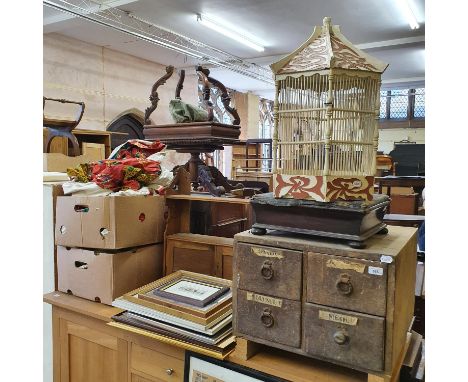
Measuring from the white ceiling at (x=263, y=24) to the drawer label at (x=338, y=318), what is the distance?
4873 mm

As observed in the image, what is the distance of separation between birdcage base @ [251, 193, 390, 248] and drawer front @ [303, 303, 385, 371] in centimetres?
20

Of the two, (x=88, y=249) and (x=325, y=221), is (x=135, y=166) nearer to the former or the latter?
(x=88, y=249)

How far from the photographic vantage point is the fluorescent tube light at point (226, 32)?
19.3 ft

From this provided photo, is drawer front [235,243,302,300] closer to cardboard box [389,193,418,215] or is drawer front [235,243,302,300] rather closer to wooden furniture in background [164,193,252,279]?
wooden furniture in background [164,193,252,279]

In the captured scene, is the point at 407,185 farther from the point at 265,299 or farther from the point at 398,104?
the point at 398,104

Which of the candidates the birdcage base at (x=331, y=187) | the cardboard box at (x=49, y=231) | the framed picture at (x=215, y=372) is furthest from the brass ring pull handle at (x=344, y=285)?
the cardboard box at (x=49, y=231)

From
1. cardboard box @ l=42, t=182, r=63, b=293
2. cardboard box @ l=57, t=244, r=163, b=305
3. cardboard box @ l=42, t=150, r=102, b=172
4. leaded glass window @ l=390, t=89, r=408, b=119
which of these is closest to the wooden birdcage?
cardboard box @ l=57, t=244, r=163, b=305

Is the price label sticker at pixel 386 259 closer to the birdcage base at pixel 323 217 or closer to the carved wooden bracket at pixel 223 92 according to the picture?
the birdcage base at pixel 323 217

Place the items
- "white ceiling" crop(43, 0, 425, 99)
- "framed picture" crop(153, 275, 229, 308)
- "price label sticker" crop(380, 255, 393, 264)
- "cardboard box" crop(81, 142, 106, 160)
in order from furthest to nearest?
1. "cardboard box" crop(81, 142, 106, 160)
2. "white ceiling" crop(43, 0, 425, 99)
3. "framed picture" crop(153, 275, 229, 308)
4. "price label sticker" crop(380, 255, 393, 264)

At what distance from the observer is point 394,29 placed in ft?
20.9

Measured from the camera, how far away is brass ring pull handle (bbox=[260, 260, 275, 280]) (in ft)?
4.00

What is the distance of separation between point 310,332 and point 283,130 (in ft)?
1.98

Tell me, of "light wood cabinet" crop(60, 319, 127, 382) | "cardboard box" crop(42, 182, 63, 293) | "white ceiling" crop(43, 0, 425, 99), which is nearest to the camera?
"light wood cabinet" crop(60, 319, 127, 382)
